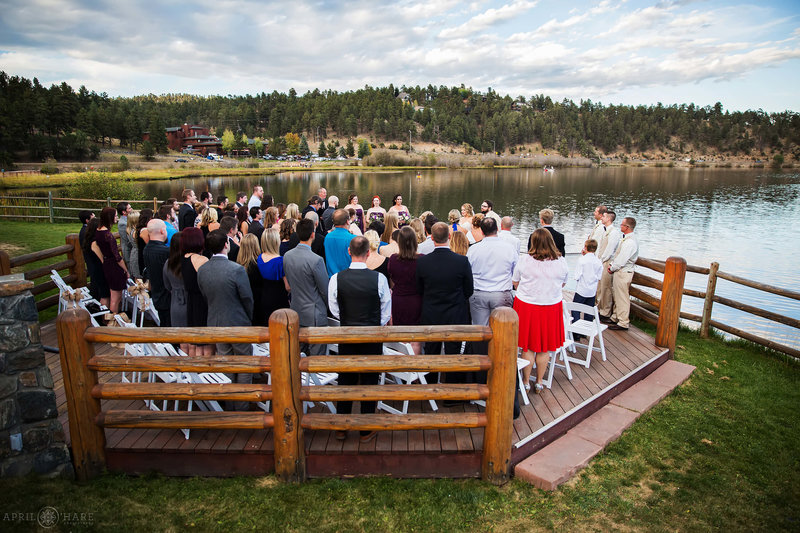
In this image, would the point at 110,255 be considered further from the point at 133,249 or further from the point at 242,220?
the point at 242,220

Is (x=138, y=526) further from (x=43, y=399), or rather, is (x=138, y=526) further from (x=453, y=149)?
(x=453, y=149)

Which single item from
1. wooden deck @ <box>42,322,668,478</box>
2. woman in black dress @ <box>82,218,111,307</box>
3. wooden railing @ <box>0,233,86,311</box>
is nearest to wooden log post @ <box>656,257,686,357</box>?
wooden deck @ <box>42,322,668,478</box>

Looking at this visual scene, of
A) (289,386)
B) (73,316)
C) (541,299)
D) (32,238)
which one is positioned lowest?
(32,238)

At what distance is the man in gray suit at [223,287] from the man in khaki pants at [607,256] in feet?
19.1

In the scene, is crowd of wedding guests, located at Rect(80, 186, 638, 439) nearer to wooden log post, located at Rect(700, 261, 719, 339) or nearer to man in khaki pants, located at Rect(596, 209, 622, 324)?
man in khaki pants, located at Rect(596, 209, 622, 324)

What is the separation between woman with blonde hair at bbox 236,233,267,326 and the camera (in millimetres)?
4969

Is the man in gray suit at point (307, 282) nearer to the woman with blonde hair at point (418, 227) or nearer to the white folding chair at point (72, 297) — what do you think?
the woman with blonde hair at point (418, 227)

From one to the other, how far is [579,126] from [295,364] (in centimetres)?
18406

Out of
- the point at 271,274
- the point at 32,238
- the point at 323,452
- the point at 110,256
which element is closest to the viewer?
the point at 323,452

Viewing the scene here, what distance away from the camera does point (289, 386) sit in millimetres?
3525

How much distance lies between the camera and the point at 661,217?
32781 millimetres

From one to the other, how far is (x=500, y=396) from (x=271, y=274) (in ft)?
9.00

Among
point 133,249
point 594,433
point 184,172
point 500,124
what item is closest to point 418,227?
point 594,433

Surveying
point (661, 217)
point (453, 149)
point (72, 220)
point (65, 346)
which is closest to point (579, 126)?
point (453, 149)
